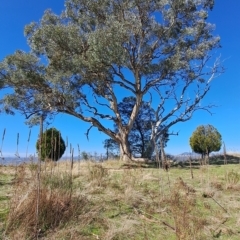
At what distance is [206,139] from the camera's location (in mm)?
19609

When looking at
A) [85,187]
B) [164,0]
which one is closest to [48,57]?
[164,0]

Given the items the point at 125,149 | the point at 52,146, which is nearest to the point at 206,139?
the point at 125,149

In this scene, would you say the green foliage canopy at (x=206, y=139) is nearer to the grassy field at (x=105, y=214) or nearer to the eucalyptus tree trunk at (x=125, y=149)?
the eucalyptus tree trunk at (x=125, y=149)

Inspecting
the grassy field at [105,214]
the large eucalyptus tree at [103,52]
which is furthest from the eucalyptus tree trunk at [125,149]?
the grassy field at [105,214]

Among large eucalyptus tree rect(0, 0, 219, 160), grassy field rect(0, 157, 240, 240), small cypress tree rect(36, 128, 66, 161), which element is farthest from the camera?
large eucalyptus tree rect(0, 0, 219, 160)

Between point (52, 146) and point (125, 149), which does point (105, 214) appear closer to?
point (52, 146)

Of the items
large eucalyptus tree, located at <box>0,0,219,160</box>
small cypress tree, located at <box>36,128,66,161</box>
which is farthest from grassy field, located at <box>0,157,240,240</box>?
large eucalyptus tree, located at <box>0,0,219,160</box>

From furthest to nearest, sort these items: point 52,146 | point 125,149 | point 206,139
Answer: point 206,139 → point 125,149 → point 52,146

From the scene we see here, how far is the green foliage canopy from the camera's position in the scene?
19.5 m

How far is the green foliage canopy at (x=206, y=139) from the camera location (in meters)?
19.5

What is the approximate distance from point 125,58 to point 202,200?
8718 millimetres

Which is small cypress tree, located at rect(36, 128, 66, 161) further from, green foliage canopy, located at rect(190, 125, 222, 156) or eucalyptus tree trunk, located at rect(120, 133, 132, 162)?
green foliage canopy, located at rect(190, 125, 222, 156)

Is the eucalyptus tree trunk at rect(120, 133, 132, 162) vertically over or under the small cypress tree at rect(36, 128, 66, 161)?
over

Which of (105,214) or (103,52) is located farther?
(103,52)
